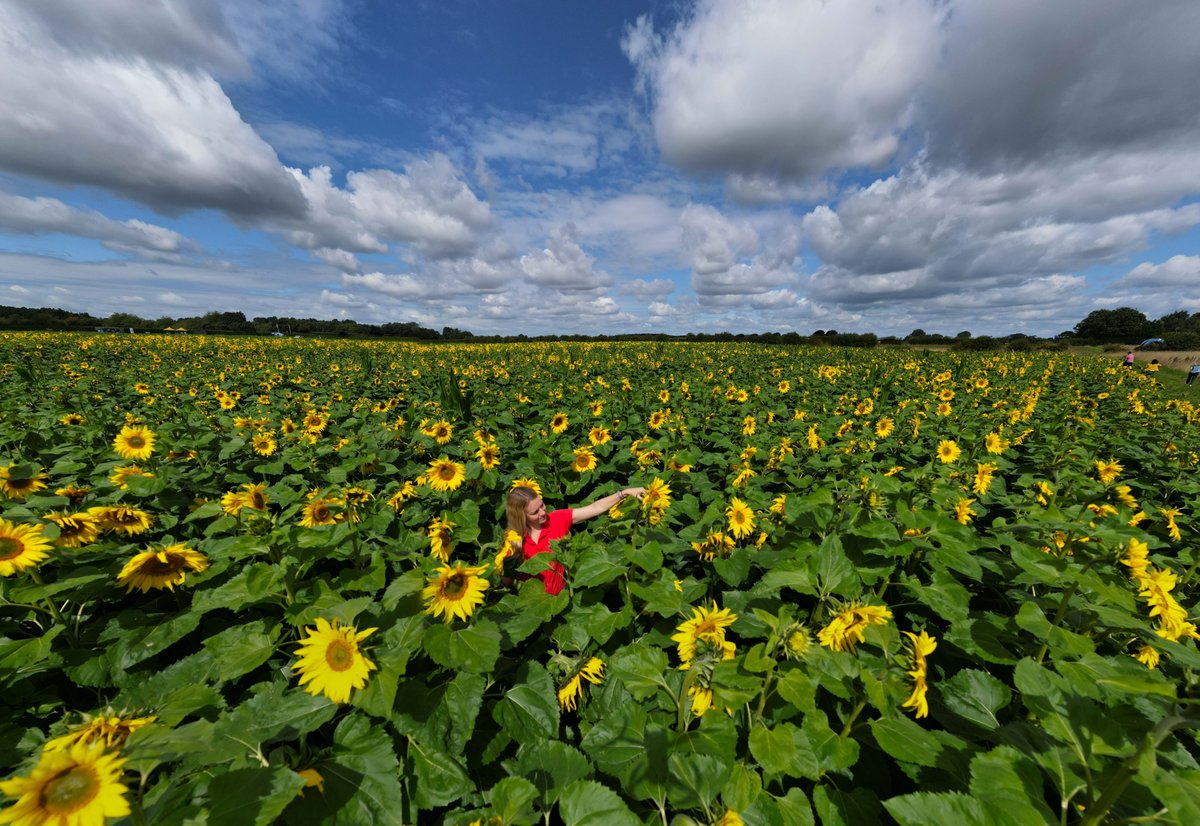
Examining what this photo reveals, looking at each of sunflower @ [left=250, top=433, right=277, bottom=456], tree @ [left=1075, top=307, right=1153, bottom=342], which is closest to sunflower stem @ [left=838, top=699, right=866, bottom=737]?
sunflower @ [left=250, top=433, right=277, bottom=456]

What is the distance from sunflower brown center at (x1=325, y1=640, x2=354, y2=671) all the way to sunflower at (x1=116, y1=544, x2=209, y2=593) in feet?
4.95

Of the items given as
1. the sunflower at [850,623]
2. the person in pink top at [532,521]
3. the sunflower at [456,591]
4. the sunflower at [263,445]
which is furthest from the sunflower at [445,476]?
the sunflower at [850,623]

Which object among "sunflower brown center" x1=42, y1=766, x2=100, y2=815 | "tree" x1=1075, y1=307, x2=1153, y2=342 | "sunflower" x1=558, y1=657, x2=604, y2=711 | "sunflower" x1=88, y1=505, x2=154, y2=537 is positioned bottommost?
"sunflower" x1=558, y1=657, x2=604, y2=711

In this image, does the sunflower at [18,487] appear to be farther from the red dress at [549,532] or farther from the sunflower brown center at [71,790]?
the red dress at [549,532]

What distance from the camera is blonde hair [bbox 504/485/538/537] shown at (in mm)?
4020

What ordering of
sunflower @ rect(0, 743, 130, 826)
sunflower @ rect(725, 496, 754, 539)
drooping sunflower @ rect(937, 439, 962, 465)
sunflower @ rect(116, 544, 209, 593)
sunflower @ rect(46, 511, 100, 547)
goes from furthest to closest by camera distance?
drooping sunflower @ rect(937, 439, 962, 465), sunflower @ rect(725, 496, 754, 539), sunflower @ rect(46, 511, 100, 547), sunflower @ rect(116, 544, 209, 593), sunflower @ rect(0, 743, 130, 826)

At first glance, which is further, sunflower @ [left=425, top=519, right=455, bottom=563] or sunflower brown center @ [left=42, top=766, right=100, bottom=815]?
sunflower @ [left=425, top=519, right=455, bottom=563]

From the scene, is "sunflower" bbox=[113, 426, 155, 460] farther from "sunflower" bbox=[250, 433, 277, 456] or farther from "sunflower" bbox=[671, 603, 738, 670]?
"sunflower" bbox=[671, 603, 738, 670]

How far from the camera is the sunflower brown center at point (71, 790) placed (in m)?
1.16

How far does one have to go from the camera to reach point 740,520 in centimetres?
370

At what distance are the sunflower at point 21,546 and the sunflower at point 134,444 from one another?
3.06 m

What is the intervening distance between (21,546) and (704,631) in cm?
367

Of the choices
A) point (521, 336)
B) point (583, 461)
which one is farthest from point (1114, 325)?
point (583, 461)

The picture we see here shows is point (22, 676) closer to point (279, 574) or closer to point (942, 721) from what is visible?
point (279, 574)
